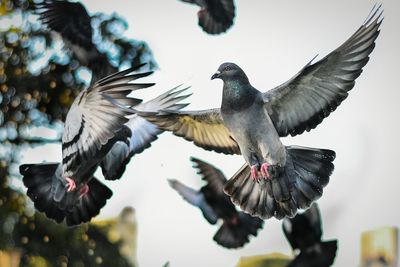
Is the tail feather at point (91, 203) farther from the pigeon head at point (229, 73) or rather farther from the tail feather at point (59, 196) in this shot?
the pigeon head at point (229, 73)

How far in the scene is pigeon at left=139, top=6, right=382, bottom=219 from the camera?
1.82m

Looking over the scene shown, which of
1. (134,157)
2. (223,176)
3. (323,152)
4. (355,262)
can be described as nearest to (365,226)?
(355,262)

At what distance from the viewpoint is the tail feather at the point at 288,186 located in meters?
1.85

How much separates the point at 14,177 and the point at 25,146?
0.11 meters

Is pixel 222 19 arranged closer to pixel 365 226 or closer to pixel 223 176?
pixel 223 176

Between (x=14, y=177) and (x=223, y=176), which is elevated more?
(x=223, y=176)

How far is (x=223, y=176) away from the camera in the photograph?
2123mm

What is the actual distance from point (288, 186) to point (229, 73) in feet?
1.13

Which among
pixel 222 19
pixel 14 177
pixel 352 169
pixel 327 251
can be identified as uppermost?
pixel 222 19

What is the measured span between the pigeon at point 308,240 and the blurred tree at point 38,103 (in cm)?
55

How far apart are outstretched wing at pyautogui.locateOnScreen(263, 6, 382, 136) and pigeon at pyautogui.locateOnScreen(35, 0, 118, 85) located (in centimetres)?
65

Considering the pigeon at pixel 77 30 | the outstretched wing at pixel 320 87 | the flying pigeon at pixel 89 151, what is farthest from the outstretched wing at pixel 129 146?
the outstretched wing at pixel 320 87

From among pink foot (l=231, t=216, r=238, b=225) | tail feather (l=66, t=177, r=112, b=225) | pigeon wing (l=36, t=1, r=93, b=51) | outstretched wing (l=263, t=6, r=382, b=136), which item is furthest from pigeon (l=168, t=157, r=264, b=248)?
pigeon wing (l=36, t=1, r=93, b=51)

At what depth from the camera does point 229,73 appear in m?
1.93
